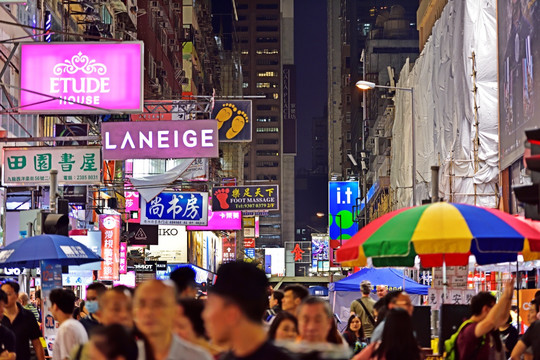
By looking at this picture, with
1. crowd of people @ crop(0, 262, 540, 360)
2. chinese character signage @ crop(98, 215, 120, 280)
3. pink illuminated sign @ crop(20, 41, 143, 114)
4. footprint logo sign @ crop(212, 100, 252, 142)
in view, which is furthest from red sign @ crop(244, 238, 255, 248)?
crowd of people @ crop(0, 262, 540, 360)

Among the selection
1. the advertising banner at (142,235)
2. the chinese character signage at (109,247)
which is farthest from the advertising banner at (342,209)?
the chinese character signage at (109,247)

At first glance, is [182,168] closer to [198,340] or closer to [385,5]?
[198,340]

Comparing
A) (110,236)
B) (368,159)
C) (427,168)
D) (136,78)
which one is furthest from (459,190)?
(368,159)

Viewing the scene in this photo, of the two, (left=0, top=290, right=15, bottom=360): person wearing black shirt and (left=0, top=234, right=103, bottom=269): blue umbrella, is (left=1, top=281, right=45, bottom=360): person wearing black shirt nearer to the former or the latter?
(left=0, top=290, right=15, bottom=360): person wearing black shirt

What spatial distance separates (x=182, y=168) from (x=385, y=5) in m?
91.3

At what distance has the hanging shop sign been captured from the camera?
945 inches

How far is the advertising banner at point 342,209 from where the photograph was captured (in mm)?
78000

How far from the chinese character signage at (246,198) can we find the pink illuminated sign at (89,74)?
60.8ft

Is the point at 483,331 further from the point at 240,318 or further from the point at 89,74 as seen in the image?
the point at 89,74

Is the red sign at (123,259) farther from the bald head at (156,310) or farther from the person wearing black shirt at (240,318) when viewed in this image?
the person wearing black shirt at (240,318)

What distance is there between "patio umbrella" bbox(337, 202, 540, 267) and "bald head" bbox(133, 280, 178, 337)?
253 inches

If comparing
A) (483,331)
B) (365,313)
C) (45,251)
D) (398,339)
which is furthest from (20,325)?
(365,313)

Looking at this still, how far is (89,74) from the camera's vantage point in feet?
71.2

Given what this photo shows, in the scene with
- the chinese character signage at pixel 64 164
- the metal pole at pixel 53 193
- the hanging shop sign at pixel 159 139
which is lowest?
the metal pole at pixel 53 193
